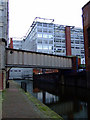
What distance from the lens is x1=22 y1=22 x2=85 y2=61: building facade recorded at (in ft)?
229

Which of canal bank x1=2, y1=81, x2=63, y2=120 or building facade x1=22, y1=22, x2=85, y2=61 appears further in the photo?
building facade x1=22, y1=22, x2=85, y2=61

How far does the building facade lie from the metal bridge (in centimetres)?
3606

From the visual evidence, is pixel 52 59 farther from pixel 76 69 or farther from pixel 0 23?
pixel 0 23

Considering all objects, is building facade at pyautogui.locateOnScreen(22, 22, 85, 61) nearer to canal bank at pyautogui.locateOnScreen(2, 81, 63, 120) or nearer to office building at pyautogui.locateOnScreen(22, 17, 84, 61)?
office building at pyautogui.locateOnScreen(22, 17, 84, 61)

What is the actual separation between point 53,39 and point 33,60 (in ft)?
158

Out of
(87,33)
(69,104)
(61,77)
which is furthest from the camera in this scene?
(61,77)

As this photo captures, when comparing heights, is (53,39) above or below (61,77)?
above

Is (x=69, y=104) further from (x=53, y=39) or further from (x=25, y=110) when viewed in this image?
(x=53, y=39)

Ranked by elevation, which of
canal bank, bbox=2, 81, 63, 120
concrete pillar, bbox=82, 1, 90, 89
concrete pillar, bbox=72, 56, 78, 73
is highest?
concrete pillar, bbox=82, 1, 90, 89

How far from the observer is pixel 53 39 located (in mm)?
73625

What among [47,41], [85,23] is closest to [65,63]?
[85,23]

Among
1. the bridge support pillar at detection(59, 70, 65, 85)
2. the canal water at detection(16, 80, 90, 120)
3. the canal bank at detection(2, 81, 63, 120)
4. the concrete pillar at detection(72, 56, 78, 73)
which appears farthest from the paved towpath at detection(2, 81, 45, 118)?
the bridge support pillar at detection(59, 70, 65, 85)

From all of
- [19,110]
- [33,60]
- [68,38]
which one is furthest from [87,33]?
[68,38]

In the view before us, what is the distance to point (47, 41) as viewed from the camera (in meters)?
71.6
